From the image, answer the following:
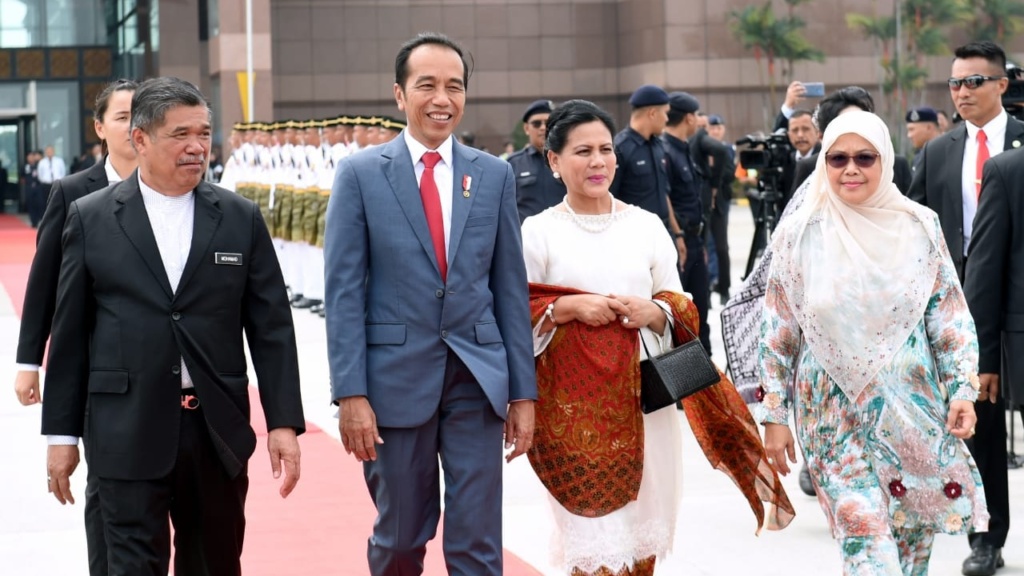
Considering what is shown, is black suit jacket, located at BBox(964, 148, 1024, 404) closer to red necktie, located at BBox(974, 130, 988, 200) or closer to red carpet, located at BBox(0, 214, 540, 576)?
red necktie, located at BBox(974, 130, 988, 200)

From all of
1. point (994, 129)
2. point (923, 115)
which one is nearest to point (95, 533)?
point (994, 129)

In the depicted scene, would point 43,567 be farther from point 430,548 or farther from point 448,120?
point 448,120

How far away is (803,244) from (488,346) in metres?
0.97

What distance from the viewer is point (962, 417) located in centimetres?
432

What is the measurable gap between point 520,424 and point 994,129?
2.83 meters

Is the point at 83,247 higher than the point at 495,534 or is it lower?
higher

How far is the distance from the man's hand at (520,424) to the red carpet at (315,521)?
1.40m

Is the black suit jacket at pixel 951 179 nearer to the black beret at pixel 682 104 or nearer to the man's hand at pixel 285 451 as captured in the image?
the man's hand at pixel 285 451

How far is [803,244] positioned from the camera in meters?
4.52

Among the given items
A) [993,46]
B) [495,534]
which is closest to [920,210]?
[495,534]

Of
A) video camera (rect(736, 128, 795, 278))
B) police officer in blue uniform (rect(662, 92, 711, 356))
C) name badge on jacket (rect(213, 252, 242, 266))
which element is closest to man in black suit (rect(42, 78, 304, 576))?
name badge on jacket (rect(213, 252, 242, 266))

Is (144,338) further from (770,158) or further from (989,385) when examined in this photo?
(770,158)

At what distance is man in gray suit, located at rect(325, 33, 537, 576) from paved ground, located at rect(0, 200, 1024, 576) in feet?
3.53

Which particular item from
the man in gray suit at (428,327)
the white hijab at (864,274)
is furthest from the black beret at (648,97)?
the man in gray suit at (428,327)
